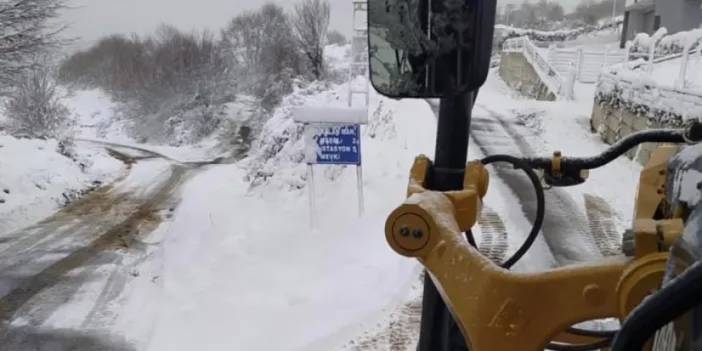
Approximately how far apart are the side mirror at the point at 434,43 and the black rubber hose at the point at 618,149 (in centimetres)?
70

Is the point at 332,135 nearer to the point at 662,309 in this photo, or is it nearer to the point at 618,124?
the point at 618,124

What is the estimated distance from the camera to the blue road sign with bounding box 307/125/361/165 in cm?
823

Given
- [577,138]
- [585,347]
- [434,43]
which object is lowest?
[577,138]

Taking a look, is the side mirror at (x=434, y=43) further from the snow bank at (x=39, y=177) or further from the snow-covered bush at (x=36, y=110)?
the snow-covered bush at (x=36, y=110)

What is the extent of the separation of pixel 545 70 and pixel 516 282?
22.0 m

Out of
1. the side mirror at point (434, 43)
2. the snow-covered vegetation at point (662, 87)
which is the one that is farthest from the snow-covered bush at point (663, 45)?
the side mirror at point (434, 43)

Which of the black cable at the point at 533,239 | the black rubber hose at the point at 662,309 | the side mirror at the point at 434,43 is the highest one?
the side mirror at the point at 434,43

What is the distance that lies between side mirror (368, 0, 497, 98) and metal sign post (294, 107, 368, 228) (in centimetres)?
679

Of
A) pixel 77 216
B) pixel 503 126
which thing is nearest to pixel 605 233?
pixel 503 126

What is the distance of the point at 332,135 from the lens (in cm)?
829

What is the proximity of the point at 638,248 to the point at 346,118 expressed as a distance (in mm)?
7252

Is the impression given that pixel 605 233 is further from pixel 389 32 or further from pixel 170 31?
pixel 170 31

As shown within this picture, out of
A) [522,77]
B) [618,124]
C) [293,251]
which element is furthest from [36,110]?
[618,124]

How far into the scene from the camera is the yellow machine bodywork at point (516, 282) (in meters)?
0.89
